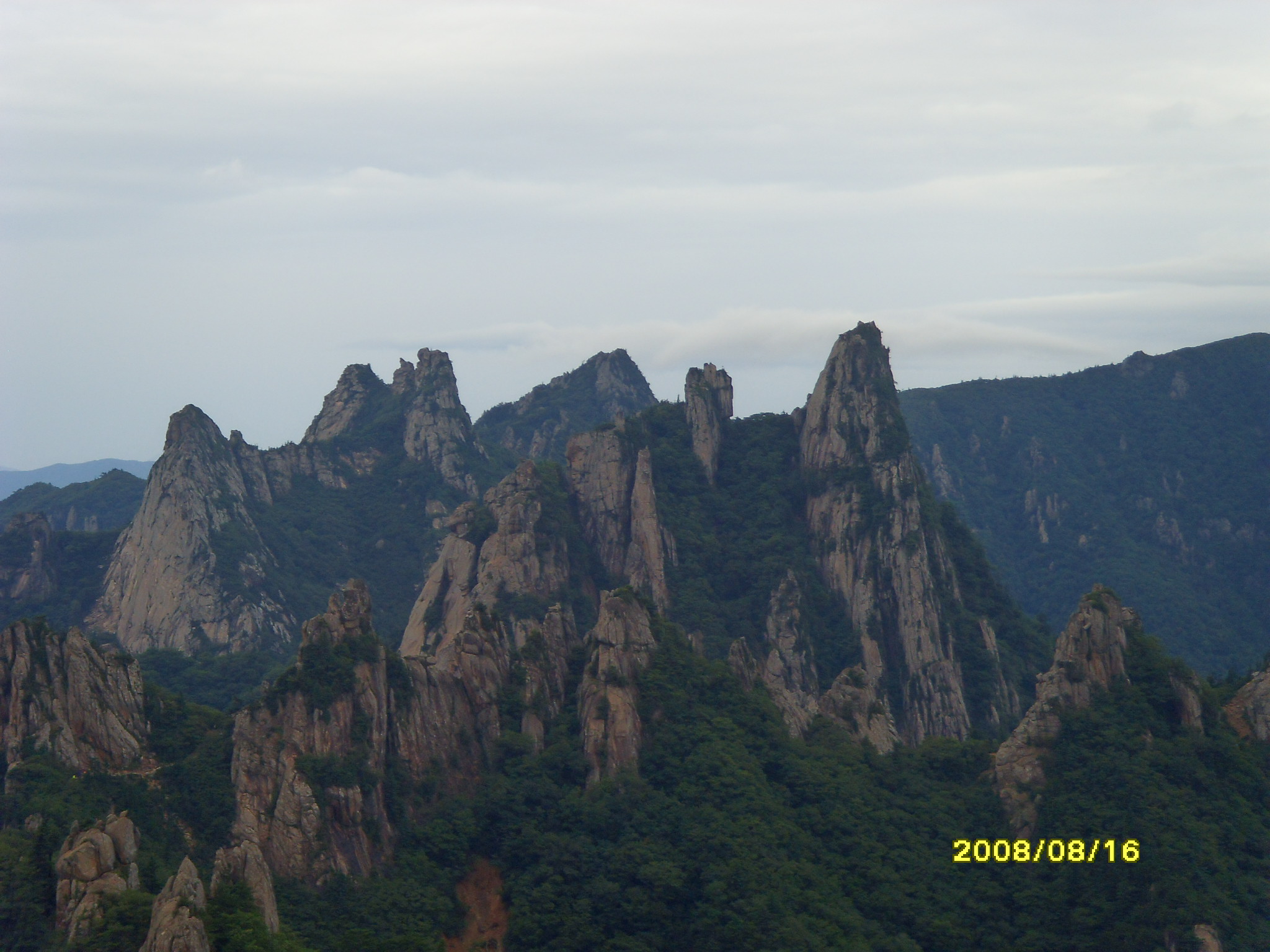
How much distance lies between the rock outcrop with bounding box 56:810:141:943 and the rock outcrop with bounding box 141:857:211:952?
287 cm

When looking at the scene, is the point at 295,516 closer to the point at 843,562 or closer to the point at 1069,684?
the point at 843,562

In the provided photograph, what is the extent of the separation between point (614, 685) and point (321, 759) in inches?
660

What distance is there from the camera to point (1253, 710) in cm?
8338

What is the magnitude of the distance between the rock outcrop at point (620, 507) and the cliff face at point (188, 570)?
93.5ft

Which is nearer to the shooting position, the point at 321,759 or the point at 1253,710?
the point at 321,759

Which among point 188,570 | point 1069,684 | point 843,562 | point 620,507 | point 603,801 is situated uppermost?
point 620,507

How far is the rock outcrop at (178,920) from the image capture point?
55.7 metres

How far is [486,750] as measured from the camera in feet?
273

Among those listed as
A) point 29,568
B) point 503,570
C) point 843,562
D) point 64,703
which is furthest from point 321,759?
point 29,568

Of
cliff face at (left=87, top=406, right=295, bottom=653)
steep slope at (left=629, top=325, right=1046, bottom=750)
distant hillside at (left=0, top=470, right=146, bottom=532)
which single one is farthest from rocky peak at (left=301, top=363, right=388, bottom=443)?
steep slope at (left=629, top=325, right=1046, bottom=750)

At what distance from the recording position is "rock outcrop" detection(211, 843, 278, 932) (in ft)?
208
